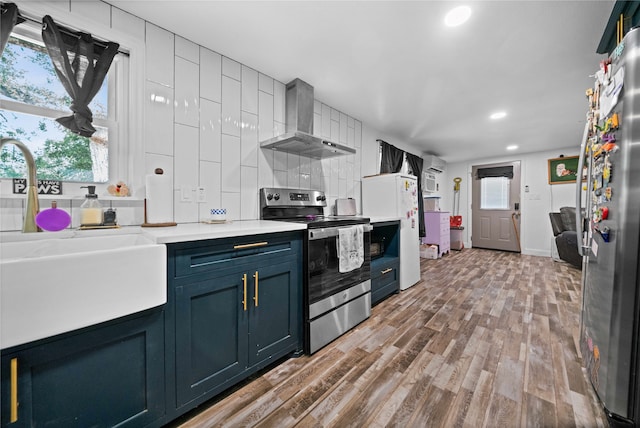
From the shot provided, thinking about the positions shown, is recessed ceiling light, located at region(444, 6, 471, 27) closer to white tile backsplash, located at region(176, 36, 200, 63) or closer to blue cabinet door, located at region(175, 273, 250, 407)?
white tile backsplash, located at region(176, 36, 200, 63)

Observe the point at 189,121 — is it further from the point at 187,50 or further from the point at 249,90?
the point at 249,90

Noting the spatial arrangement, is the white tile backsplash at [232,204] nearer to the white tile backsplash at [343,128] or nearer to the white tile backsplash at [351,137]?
the white tile backsplash at [343,128]

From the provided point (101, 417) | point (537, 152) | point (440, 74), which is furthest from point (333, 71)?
point (537, 152)

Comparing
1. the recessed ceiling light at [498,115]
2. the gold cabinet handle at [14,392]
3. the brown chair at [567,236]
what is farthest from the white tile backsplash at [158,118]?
the brown chair at [567,236]

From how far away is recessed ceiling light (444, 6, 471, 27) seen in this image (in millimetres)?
1491

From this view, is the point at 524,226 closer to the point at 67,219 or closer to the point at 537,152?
the point at 537,152

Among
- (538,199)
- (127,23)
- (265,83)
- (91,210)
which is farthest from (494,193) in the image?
(91,210)

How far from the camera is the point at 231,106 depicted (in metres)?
2.03

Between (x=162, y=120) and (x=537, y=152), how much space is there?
691cm

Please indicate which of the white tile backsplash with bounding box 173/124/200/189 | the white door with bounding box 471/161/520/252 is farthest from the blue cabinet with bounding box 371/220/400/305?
the white door with bounding box 471/161/520/252

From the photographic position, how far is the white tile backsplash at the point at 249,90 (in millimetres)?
2119

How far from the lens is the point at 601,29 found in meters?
1.65

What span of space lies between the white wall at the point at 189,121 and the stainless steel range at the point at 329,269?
21 cm

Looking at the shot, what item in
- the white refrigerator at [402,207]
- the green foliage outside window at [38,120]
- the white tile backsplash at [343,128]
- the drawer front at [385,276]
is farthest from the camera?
the white tile backsplash at [343,128]
